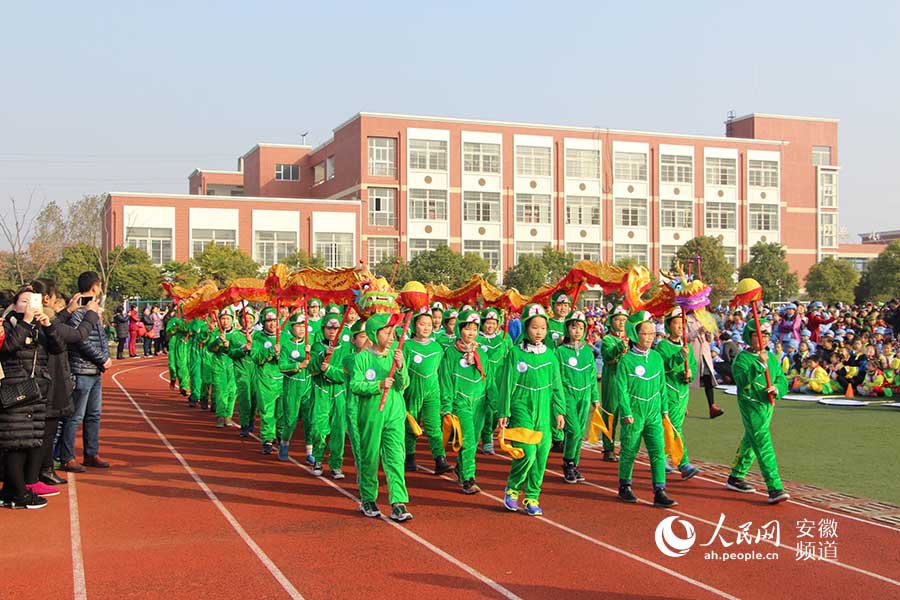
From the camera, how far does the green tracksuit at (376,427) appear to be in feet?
23.7

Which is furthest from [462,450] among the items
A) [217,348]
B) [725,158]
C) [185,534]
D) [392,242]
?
[725,158]

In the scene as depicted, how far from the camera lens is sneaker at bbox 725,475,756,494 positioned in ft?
27.1

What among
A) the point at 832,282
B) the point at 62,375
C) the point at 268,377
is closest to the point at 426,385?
the point at 268,377

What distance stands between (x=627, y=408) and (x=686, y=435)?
4421 mm

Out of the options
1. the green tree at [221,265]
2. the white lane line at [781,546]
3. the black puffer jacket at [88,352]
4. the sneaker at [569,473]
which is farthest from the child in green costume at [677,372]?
the green tree at [221,265]

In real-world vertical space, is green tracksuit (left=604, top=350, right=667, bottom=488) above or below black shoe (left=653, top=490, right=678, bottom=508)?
above

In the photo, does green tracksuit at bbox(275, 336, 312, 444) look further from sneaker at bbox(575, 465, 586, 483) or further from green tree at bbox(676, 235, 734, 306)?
green tree at bbox(676, 235, 734, 306)

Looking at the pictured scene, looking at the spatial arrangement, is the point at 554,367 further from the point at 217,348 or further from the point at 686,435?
the point at 217,348

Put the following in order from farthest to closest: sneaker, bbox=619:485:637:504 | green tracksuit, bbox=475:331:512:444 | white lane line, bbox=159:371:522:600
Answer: green tracksuit, bbox=475:331:512:444, sneaker, bbox=619:485:637:504, white lane line, bbox=159:371:522:600

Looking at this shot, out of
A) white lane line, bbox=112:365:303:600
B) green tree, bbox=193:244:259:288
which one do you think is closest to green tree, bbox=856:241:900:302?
green tree, bbox=193:244:259:288

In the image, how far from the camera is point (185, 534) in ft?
22.1

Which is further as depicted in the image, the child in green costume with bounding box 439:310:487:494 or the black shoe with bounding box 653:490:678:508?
the child in green costume with bounding box 439:310:487:494

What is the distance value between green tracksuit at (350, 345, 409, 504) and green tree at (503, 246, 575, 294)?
1454 inches

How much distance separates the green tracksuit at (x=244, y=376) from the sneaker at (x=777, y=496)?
20.7 feet
